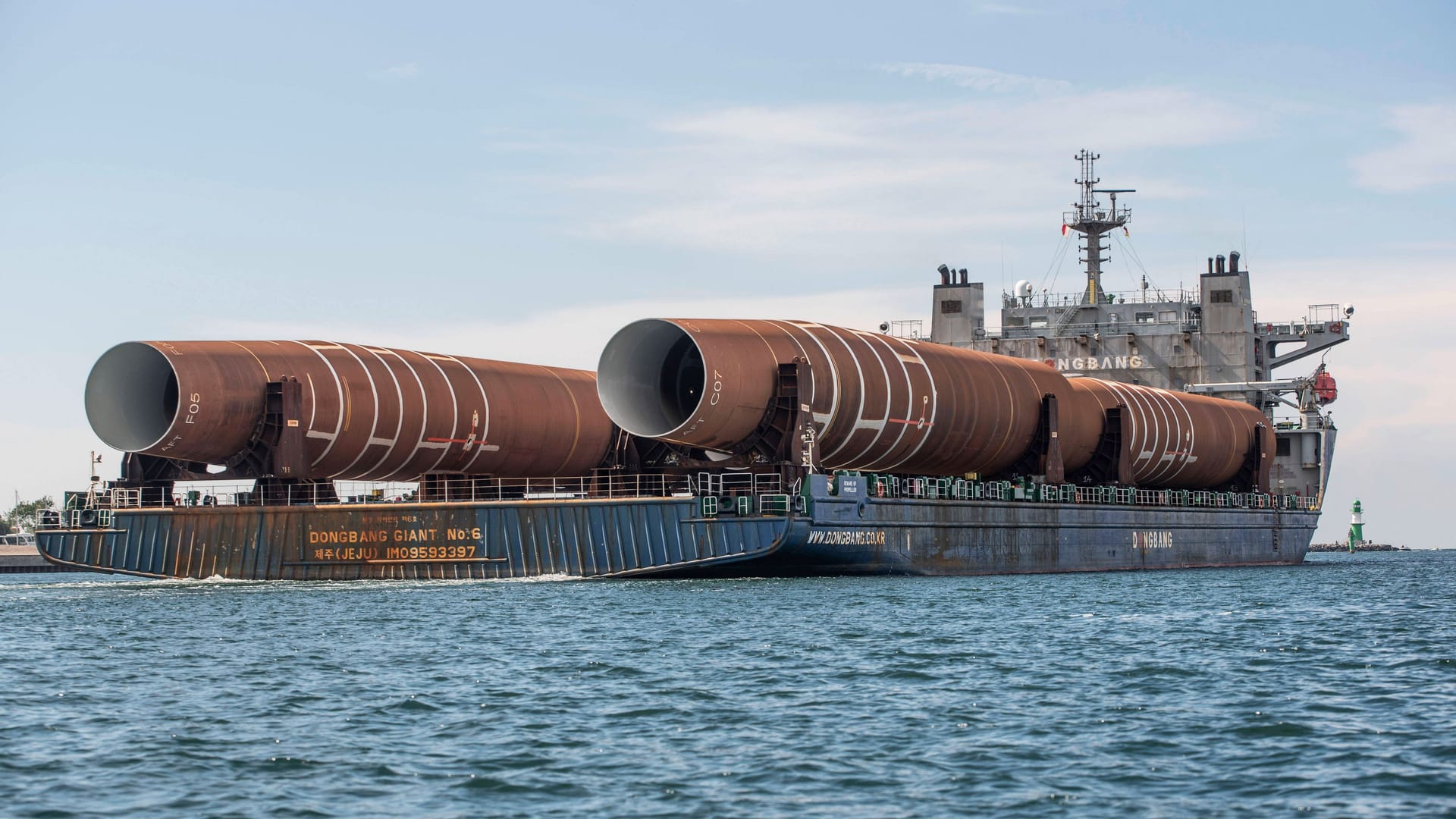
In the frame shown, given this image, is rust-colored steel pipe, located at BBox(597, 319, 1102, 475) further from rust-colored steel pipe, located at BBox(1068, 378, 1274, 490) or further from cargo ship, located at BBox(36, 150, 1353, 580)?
rust-colored steel pipe, located at BBox(1068, 378, 1274, 490)

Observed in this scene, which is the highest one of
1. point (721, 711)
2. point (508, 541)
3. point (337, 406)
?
point (337, 406)

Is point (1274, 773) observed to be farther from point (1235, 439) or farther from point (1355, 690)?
point (1235, 439)

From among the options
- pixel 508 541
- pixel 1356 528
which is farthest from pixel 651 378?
pixel 1356 528

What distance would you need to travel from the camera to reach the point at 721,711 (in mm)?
18453

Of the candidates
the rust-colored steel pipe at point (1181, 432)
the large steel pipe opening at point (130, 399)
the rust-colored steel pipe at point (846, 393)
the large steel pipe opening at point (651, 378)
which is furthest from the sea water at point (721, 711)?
the rust-colored steel pipe at point (1181, 432)

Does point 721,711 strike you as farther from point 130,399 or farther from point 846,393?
point 130,399

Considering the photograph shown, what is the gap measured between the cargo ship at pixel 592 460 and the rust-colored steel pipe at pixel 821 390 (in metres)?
0.07

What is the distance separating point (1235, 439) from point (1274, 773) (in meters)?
52.5

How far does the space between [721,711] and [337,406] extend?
24.3 meters

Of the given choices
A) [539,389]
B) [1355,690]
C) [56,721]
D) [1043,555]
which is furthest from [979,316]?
[56,721]

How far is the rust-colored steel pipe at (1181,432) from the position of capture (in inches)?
2231

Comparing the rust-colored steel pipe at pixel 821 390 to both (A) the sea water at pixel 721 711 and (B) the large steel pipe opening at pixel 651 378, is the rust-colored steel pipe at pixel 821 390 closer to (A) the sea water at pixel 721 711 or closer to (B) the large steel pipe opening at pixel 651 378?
(B) the large steel pipe opening at pixel 651 378

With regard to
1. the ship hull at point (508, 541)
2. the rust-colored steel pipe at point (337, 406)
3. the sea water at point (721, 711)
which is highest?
the rust-colored steel pipe at point (337, 406)

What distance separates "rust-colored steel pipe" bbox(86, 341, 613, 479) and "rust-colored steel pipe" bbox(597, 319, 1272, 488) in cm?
526
